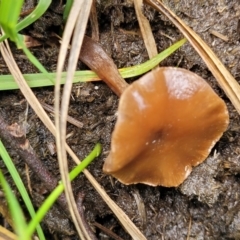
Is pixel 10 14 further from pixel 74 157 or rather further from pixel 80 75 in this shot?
pixel 74 157

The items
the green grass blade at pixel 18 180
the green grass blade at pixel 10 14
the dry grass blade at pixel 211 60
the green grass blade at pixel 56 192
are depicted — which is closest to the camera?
the green grass blade at pixel 56 192

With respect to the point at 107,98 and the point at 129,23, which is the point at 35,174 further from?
the point at 129,23

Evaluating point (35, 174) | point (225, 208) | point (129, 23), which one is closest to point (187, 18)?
point (129, 23)

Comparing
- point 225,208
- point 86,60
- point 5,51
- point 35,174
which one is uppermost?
point 5,51

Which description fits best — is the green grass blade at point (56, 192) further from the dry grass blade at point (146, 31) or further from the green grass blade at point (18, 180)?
the dry grass blade at point (146, 31)

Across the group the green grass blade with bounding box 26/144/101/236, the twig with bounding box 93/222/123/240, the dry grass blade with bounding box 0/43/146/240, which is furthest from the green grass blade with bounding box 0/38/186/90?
the twig with bounding box 93/222/123/240

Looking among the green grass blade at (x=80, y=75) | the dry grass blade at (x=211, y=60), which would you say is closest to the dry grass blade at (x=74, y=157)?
the green grass blade at (x=80, y=75)

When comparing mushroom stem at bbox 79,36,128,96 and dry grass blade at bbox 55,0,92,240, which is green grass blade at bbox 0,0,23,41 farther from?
mushroom stem at bbox 79,36,128,96
